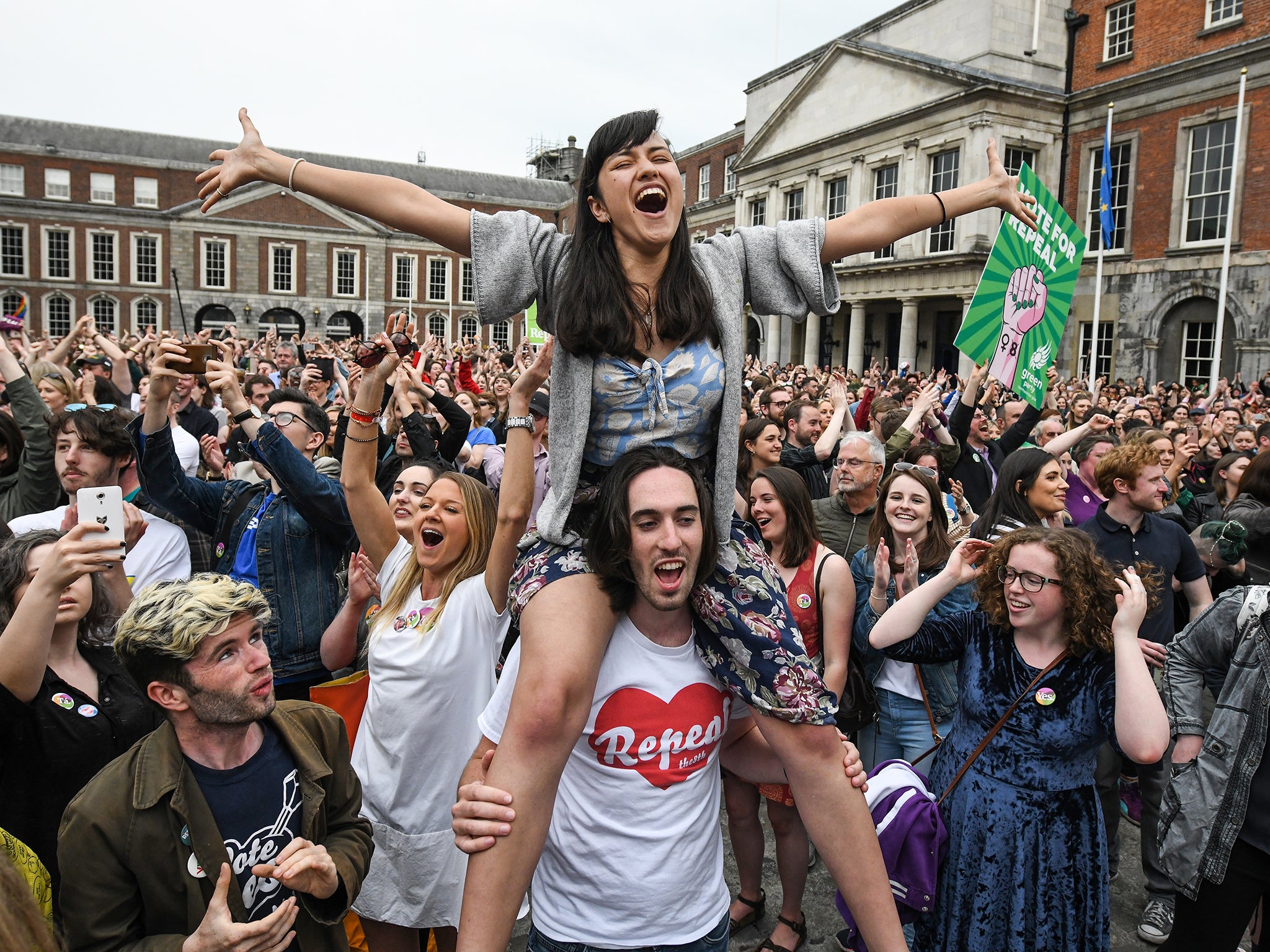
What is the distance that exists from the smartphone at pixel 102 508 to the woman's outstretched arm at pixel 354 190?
2.94ft

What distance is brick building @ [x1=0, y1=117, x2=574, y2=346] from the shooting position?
49.9 metres

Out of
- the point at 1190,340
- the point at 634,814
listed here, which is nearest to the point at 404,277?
the point at 1190,340

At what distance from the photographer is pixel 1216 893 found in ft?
9.56

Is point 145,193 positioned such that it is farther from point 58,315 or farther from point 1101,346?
point 1101,346

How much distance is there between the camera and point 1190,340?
2419cm

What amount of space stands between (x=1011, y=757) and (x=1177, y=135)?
2810 cm

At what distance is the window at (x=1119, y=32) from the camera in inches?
1049

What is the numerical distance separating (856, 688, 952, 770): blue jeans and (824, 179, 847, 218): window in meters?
31.7

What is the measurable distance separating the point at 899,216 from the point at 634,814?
1886 millimetres

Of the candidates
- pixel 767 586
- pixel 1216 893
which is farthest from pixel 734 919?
pixel 767 586

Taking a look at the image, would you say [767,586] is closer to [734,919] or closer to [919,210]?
[919,210]

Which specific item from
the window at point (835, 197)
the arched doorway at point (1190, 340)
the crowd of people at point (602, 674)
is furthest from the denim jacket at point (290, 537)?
the window at point (835, 197)

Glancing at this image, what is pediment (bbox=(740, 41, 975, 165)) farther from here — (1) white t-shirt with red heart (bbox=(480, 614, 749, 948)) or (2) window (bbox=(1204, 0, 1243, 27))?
(1) white t-shirt with red heart (bbox=(480, 614, 749, 948))

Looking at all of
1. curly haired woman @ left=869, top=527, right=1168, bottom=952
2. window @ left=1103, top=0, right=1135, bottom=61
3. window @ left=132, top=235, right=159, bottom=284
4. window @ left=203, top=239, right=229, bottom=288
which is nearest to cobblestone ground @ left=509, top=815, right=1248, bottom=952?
curly haired woman @ left=869, top=527, right=1168, bottom=952
